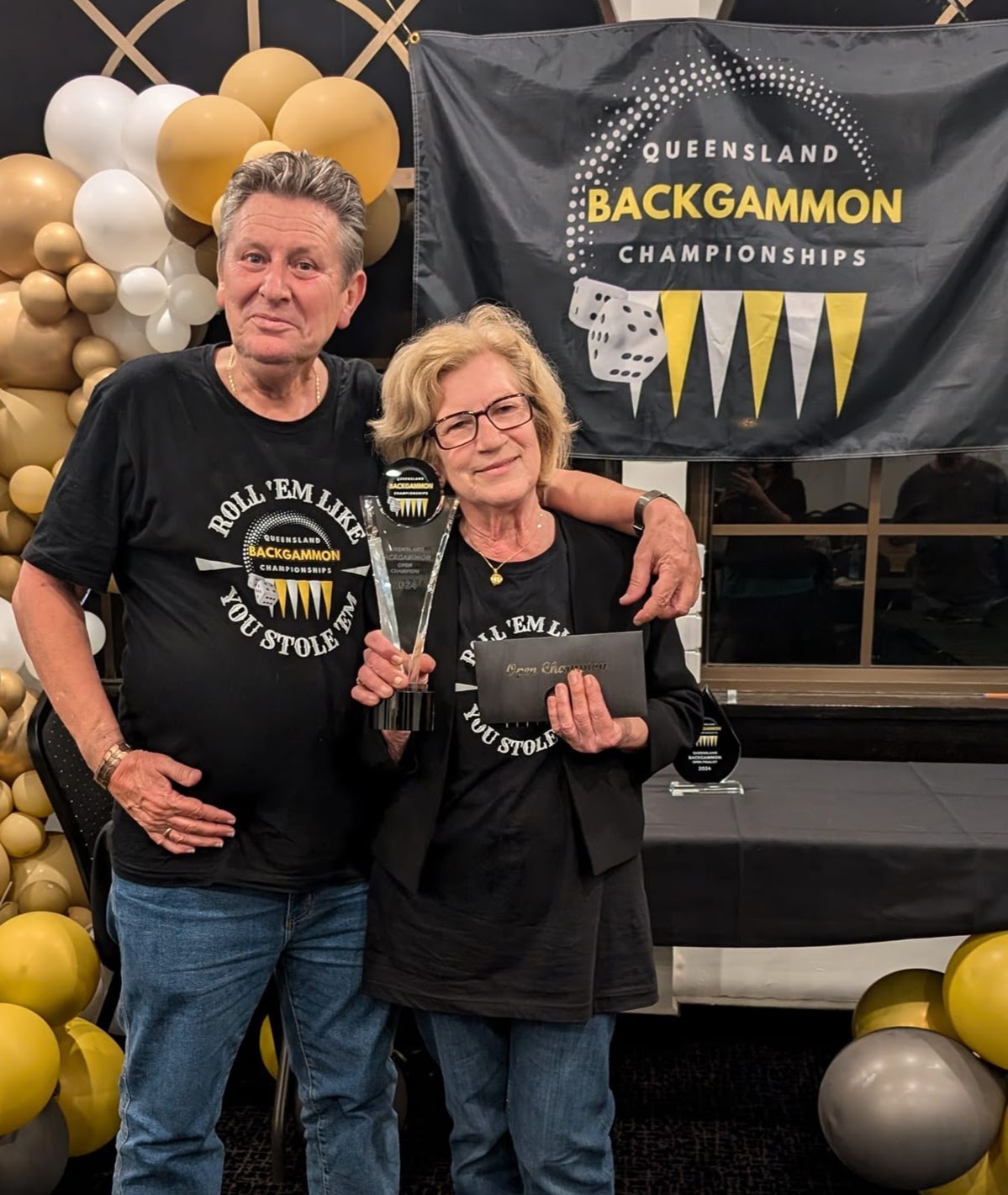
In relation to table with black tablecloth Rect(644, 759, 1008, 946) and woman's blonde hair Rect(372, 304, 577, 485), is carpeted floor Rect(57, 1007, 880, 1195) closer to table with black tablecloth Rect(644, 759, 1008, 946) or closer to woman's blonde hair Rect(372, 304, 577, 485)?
table with black tablecloth Rect(644, 759, 1008, 946)

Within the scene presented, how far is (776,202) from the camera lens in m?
2.37

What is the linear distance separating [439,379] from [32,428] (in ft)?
4.63

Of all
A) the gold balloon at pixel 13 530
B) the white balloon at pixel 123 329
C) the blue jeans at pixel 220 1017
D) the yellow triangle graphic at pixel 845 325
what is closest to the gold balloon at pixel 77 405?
the white balloon at pixel 123 329

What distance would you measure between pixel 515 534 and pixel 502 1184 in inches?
34.3

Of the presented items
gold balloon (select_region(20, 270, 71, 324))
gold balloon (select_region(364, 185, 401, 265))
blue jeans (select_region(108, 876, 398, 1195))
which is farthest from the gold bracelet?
gold balloon (select_region(364, 185, 401, 265))

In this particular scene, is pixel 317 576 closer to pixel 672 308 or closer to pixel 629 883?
pixel 629 883

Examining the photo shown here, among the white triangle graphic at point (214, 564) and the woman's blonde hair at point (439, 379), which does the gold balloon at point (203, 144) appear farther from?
the white triangle graphic at point (214, 564)

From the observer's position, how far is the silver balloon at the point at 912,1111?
1.79m

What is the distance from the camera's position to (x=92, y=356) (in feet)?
7.32

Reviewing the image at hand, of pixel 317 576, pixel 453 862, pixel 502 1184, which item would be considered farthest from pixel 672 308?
pixel 502 1184

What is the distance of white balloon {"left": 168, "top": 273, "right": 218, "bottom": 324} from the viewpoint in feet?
7.33

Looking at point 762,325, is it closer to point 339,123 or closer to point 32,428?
point 339,123

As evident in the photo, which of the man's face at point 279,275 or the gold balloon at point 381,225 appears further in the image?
the gold balloon at point 381,225

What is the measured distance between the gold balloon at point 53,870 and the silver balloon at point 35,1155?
1.72ft
